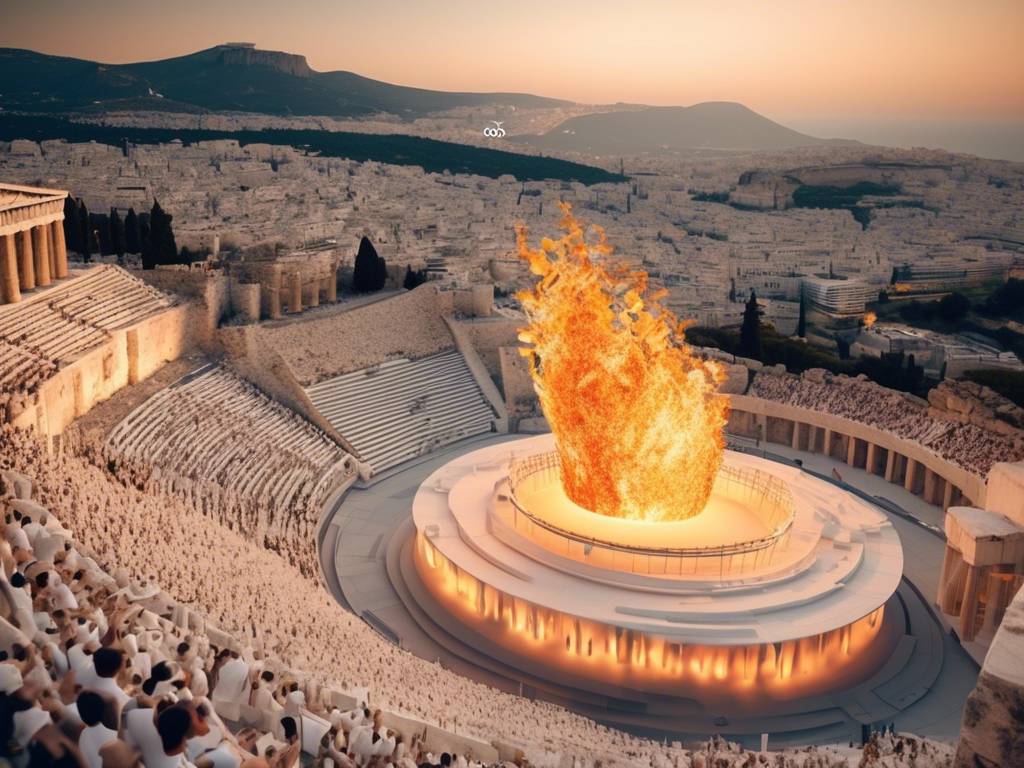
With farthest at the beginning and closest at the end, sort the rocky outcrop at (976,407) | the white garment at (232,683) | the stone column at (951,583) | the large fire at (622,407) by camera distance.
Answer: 1. the rocky outcrop at (976,407)
2. the large fire at (622,407)
3. the stone column at (951,583)
4. the white garment at (232,683)

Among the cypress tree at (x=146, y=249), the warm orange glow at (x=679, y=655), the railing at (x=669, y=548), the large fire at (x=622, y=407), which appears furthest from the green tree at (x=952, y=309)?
the cypress tree at (x=146, y=249)

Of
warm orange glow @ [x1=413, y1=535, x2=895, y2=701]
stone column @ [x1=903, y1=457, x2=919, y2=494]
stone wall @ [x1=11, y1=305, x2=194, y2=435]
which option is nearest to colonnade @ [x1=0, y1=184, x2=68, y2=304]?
stone wall @ [x1=11, y1=305, x2=194, y2=435]

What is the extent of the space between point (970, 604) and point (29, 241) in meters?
23.4

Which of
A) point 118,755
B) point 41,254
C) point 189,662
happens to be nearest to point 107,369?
point 41,254

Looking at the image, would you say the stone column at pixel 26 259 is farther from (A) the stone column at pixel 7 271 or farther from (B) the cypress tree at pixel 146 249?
(B) the cypress tree at pixel 146 249

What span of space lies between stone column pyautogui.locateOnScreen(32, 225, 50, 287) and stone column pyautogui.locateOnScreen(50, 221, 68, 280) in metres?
0.50

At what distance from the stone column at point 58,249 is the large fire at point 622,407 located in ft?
43.9

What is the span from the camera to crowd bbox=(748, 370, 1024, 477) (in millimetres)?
23516

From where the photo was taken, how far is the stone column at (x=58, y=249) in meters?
24.9

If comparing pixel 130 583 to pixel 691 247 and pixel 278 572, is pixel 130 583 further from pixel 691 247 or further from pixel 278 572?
pixel 691 247

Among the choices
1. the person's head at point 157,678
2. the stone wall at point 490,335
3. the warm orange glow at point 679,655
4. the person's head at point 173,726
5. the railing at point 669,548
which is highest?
the person's head at point 173,726

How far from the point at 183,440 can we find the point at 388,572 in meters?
6.05

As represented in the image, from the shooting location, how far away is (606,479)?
19.9 meters

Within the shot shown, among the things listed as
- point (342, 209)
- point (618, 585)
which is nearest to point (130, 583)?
point (618, 585)
